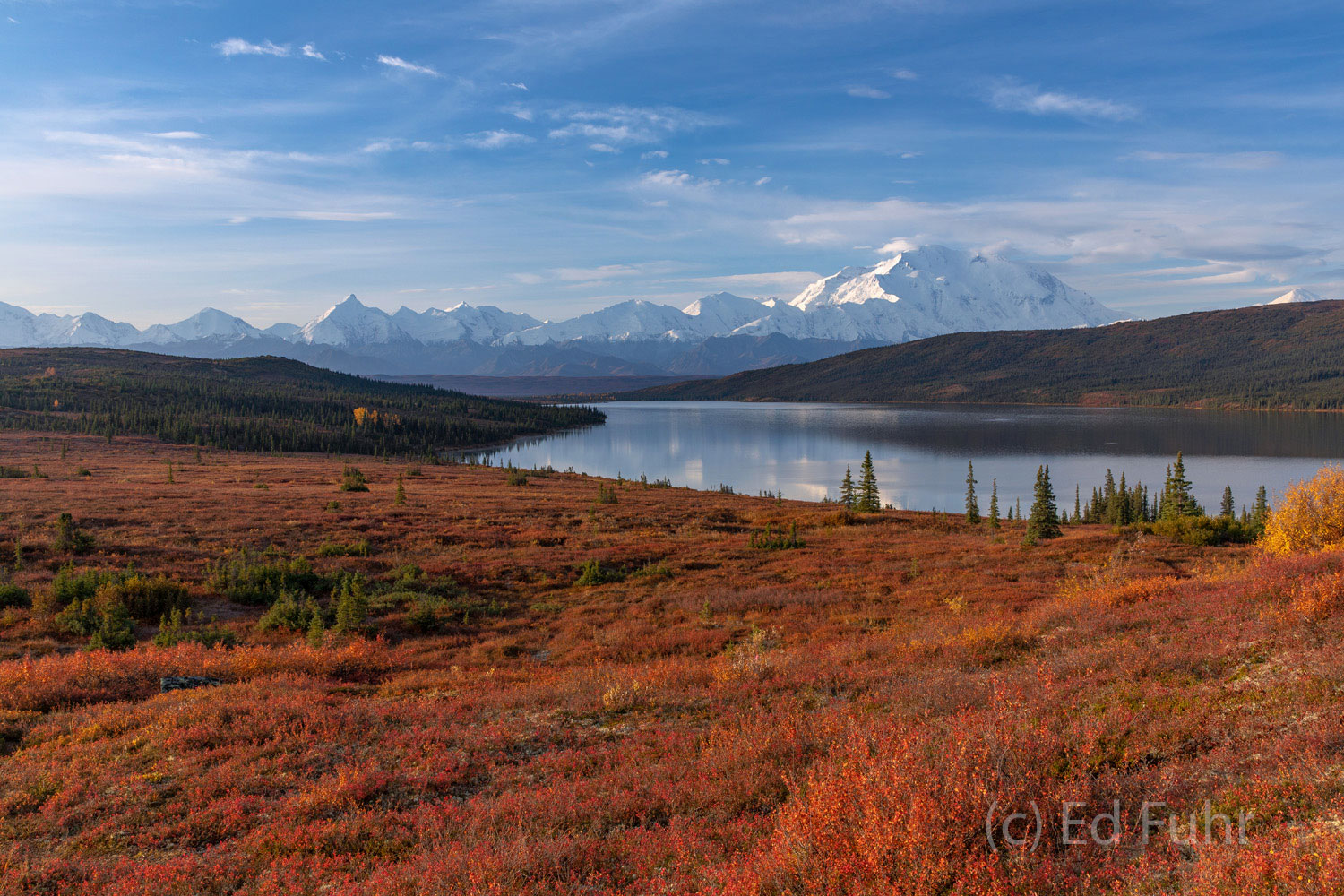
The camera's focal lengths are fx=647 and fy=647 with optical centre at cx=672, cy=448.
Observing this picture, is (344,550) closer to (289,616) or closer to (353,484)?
(289,616)

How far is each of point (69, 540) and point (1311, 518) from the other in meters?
46.3

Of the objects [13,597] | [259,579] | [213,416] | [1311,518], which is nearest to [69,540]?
[13,597]

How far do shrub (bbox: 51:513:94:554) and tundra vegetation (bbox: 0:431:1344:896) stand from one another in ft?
3.93

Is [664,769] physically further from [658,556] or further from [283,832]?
[658,556]

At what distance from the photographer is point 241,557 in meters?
22.3

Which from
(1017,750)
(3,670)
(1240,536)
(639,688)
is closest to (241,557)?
(3,670)

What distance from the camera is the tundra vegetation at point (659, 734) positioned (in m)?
5.24

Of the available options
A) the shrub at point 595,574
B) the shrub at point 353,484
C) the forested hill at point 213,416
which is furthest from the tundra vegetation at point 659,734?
the forested hill at point 213,416

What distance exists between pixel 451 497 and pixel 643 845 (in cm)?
4565

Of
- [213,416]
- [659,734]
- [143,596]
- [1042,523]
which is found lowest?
[1042,523]

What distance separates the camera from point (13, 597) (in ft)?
58.3

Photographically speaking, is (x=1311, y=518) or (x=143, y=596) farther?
(x=1311, y=518)

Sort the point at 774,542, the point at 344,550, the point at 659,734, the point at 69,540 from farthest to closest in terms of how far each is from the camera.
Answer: the point at 774,542
the point at 344,550
the point at 69,540
the point at 659,734

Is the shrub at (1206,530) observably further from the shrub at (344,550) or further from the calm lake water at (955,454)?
the calm lake water at (955,454)
